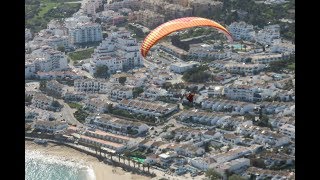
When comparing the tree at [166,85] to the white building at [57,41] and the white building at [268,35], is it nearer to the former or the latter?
the white building at [268,35]

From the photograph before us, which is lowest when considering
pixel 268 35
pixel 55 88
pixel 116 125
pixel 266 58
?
pixel 116 125

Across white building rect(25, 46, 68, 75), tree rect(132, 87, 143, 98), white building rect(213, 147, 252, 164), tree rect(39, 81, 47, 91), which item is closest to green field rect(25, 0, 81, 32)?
white building rect(25, 46, 68, 75)

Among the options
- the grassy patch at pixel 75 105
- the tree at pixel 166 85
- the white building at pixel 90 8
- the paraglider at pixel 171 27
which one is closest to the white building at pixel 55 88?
the grassy patch at pixel 75 105

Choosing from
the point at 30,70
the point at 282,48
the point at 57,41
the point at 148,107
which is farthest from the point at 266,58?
the point at 57,41

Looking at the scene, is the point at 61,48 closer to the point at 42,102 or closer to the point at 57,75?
the point at 57,75

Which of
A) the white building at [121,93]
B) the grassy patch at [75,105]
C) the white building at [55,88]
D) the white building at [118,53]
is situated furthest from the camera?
the white building at [118,53]
